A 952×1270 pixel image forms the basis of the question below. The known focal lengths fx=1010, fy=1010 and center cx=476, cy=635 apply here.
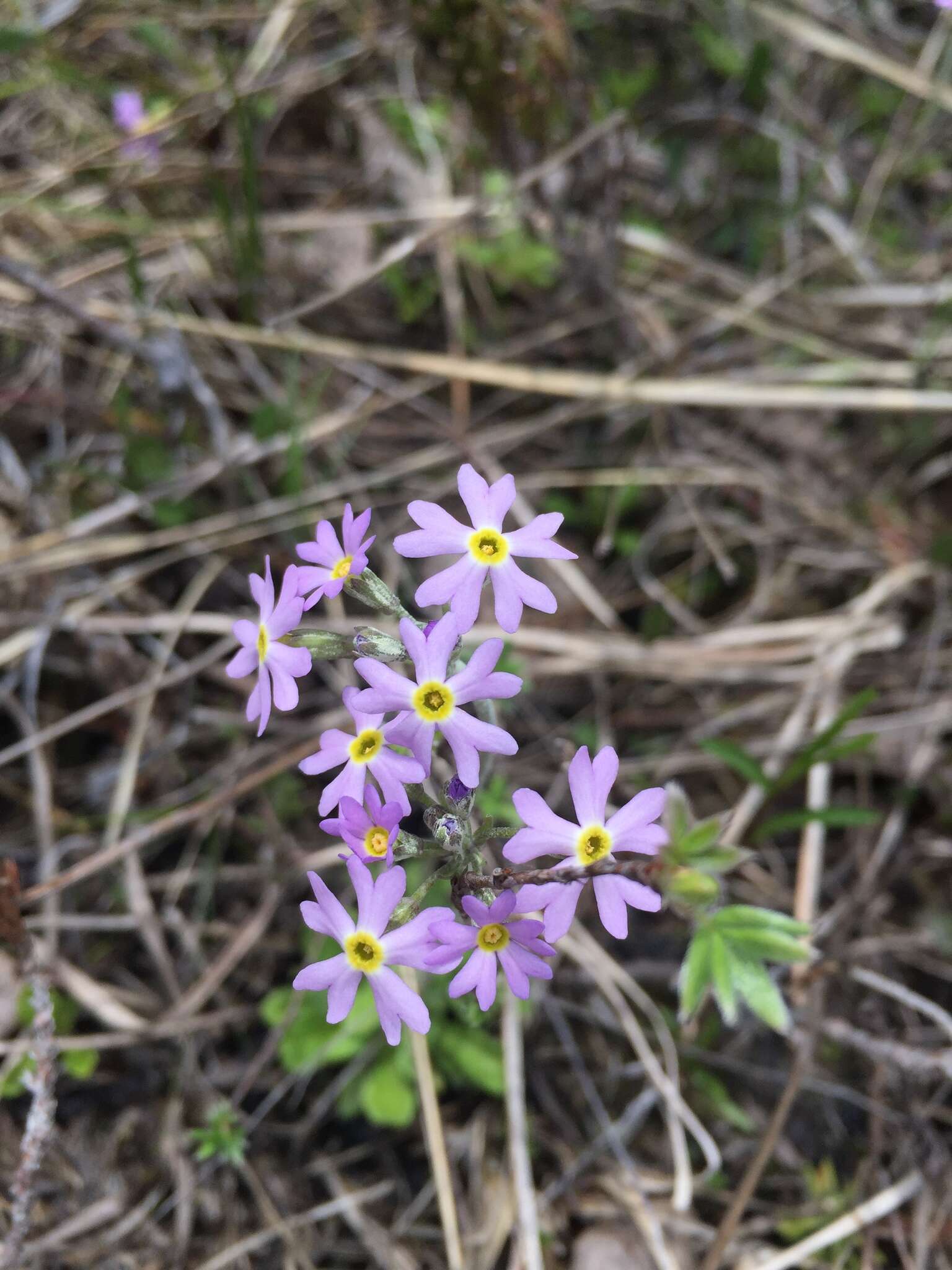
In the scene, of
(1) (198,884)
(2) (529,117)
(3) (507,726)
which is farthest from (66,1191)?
(2) (529,117)

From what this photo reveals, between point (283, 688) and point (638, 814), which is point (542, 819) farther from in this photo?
point (283, 688)

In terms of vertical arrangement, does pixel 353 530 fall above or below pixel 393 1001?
above

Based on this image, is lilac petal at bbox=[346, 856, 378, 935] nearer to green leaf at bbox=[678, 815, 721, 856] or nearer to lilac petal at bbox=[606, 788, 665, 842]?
lilac petal at bbox=[606, 788, 665, 842]

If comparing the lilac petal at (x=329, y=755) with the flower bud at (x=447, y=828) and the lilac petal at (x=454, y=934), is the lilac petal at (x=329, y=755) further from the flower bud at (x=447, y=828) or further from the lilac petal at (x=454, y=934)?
the lilac petal at (x=454, y=934)

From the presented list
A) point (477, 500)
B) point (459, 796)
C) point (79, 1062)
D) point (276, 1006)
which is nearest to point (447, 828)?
point (459, 796)

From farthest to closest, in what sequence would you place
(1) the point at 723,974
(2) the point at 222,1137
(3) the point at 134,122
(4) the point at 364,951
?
1. (3) the point at 134,122
2. (2) the point at 222,1137
3. (1) the point at 723,974
4. (4) the point at 364,951

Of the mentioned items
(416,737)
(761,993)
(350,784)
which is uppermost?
(416,737)

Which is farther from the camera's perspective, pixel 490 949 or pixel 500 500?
pixel 500 500

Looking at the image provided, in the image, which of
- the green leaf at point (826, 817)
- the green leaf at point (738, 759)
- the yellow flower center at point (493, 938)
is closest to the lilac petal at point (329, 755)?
the yellow flower center at point (493, 938)
